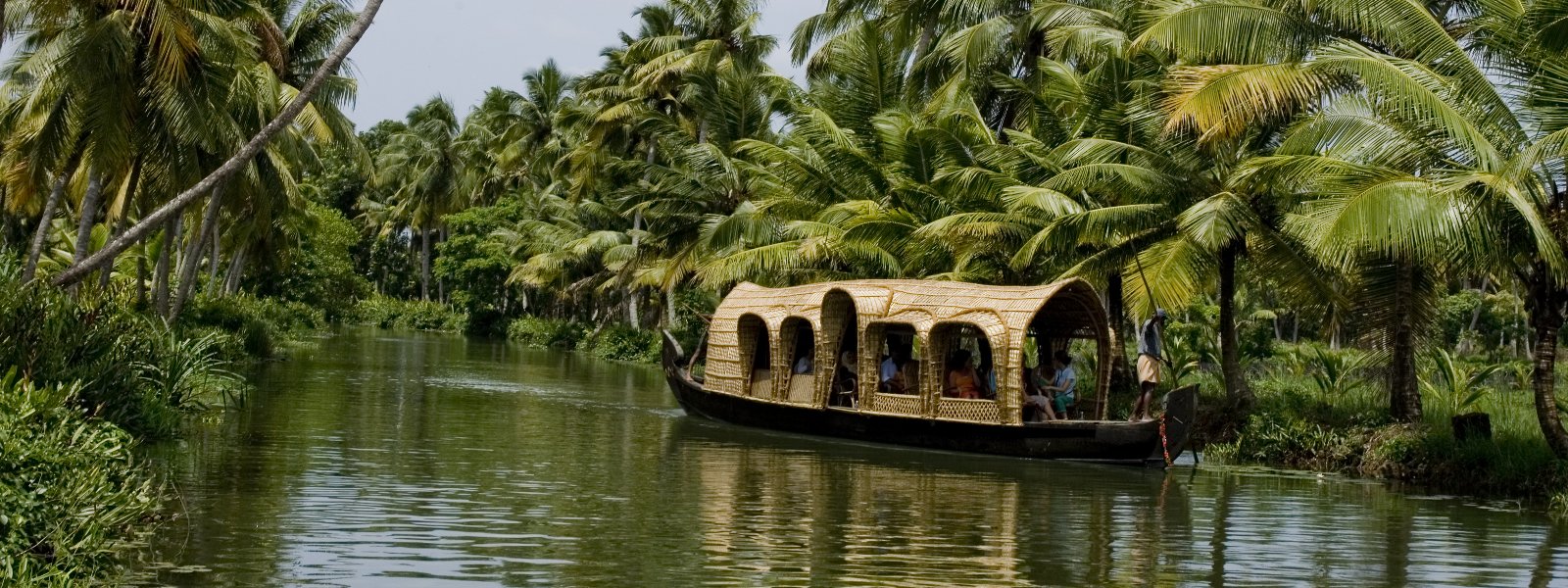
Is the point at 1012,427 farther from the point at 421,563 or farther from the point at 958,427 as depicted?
the point at 421,563

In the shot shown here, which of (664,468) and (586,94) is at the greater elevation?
(586,94)

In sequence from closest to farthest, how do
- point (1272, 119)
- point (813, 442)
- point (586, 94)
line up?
point (1272, 119), point (813, 442), point (586, 94)

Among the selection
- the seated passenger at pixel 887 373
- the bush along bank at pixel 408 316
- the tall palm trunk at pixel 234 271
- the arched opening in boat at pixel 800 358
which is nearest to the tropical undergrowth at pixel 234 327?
the tall palm trunk at pixel 234 271

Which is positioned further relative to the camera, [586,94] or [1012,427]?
[586,94]

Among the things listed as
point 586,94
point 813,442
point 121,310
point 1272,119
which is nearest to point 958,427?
point 813,442

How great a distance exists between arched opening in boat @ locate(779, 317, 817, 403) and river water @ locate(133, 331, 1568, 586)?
577 mm

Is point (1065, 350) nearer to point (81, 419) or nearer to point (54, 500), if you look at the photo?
point (81, 419)

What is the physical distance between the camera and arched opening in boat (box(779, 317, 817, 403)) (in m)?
17.1

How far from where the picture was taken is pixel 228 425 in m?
14.7

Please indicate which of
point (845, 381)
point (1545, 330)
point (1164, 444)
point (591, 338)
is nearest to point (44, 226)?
point (845, 381)

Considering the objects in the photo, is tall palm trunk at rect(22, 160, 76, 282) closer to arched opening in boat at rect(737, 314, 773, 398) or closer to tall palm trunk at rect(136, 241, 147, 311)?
tall palm trunk at rect(136, 241, 147, 311)

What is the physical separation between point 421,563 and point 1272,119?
10535 millimetres

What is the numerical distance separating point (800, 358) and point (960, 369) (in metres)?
2.52

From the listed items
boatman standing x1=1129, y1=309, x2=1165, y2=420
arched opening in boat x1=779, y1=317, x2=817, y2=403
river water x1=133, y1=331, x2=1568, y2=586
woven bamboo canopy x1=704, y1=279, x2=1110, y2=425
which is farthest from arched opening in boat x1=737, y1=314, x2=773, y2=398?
boatman standing x1=1129, y1=309, x2=1165, y2=420
